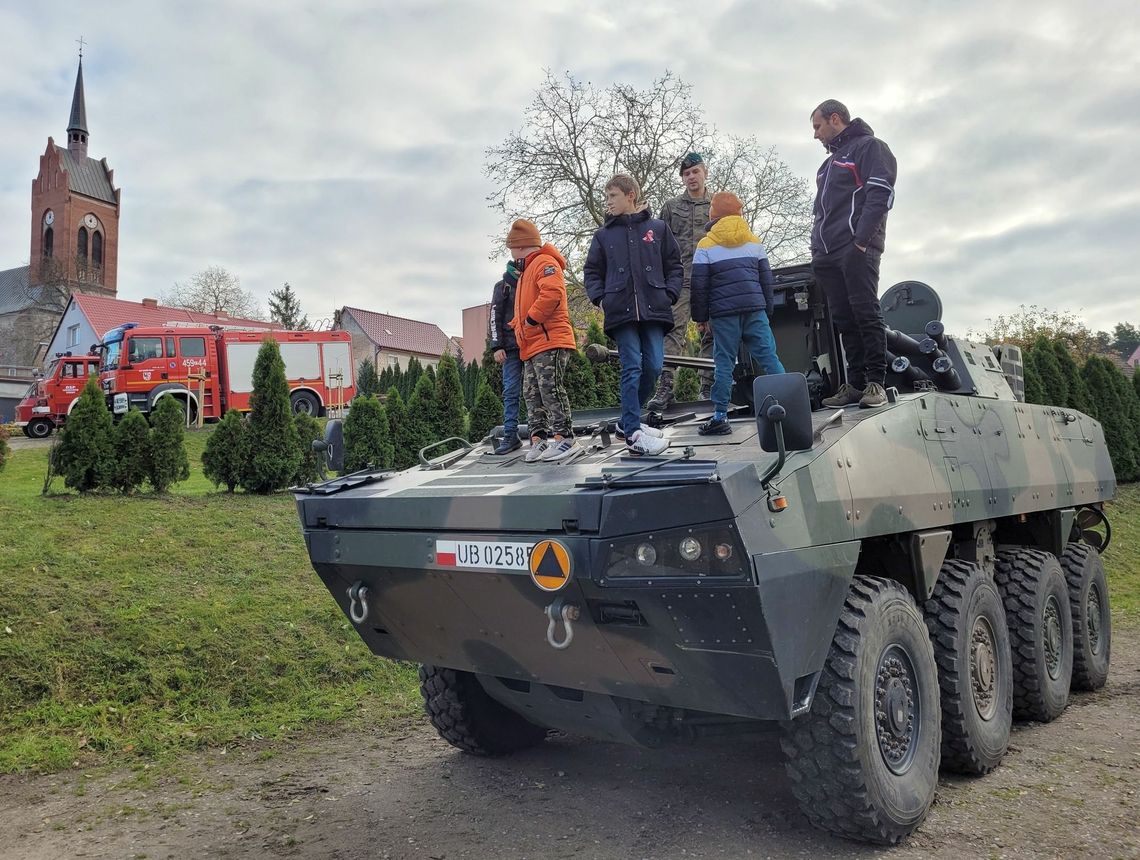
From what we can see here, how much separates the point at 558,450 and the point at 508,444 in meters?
0.58

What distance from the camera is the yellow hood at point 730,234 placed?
4555mm

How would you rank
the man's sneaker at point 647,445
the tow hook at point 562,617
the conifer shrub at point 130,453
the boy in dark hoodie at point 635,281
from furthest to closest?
1. the conifer shrub at point 130,453
2. the boy in dark hoodie at point 635,281
3. the man's sneaker at point 647,445
4. the tow hook at point 562,617

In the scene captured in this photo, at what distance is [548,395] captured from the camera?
4500 millimetres

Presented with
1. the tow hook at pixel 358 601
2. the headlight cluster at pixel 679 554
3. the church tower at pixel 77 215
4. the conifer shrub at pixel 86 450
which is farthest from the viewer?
the church tower at pixel 77 215

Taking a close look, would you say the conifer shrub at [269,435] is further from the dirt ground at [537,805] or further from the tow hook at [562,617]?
the tow hook at [562,617]

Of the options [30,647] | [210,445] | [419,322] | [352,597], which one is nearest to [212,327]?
[210,445]

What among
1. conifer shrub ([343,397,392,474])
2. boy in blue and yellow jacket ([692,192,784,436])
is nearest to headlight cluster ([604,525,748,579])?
boy in blue and yellow jacket ([692,192,784,436])

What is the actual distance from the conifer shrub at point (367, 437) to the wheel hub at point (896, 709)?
8.08 meters

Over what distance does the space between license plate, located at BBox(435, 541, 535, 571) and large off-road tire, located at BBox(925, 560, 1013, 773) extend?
2.04 m

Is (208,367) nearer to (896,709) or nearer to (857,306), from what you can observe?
(857,306)

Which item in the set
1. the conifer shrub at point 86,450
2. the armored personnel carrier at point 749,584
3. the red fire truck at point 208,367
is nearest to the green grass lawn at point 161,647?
the conifer shrub at point 86,450

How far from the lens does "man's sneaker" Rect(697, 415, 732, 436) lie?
405 centimetres

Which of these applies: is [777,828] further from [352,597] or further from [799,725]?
[352,597]

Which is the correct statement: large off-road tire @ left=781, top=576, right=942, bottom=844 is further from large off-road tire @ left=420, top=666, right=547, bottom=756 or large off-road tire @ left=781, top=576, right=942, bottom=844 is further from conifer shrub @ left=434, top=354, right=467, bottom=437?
conifer shrub @ left=434, top=354, right=467, bottom=437
